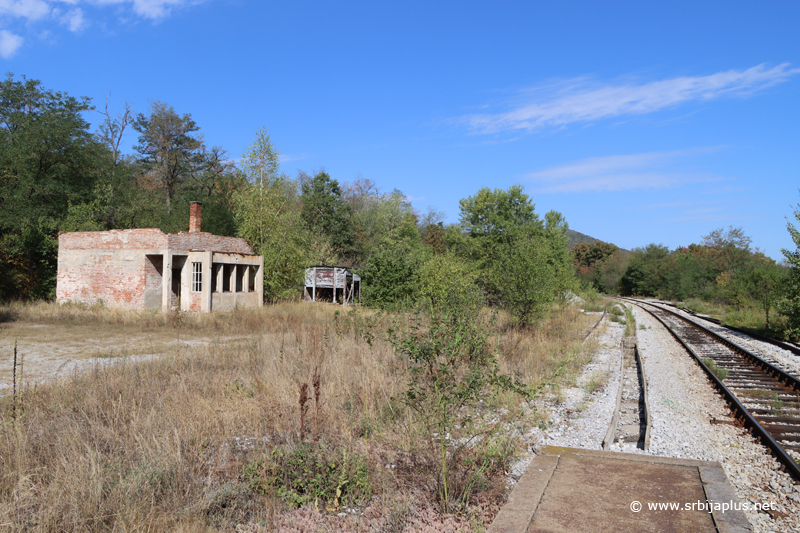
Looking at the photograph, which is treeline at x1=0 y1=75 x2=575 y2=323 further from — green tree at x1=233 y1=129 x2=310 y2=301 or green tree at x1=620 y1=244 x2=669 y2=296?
green tree at x1=620 y1=244 x2=669 y2=296

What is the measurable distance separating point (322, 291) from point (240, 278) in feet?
27.6

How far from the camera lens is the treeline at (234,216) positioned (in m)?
16.5

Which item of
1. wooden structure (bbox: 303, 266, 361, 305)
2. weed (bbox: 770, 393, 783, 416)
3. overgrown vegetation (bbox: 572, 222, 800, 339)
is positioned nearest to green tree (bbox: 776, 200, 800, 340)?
overgrown vegetation (bbox: 572, 222, 800, 339)

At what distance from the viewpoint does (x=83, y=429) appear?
17.9 feet

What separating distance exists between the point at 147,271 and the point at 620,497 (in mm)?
22678

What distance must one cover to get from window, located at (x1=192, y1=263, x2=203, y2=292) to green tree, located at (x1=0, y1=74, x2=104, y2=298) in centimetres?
954

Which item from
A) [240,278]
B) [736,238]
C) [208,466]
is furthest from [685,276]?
[208,466]

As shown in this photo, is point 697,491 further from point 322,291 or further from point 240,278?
point 322,291

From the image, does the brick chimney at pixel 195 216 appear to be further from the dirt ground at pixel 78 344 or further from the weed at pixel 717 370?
the weed at pixel 717 370

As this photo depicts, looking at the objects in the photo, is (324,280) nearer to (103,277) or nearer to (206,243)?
(206,243)

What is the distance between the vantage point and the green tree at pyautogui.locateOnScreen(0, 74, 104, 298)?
24.7m

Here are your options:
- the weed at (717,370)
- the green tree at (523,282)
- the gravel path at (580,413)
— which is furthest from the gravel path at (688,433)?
the green tree at (523,282)

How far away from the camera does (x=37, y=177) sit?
93.4ft

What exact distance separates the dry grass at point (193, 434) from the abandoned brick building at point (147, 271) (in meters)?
13.2
